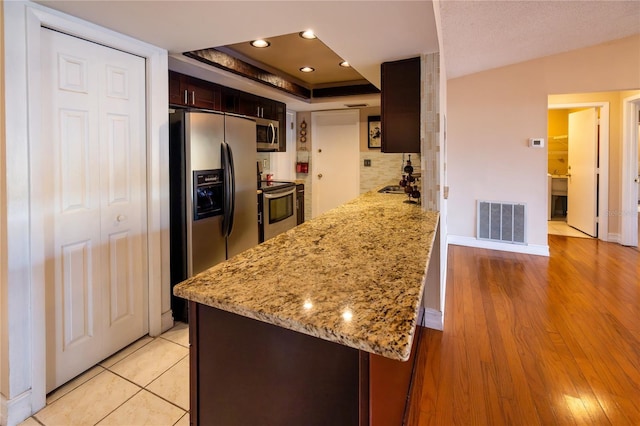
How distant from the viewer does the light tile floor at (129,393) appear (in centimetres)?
165

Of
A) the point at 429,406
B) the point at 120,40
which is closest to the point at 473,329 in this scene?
the point at 429,406

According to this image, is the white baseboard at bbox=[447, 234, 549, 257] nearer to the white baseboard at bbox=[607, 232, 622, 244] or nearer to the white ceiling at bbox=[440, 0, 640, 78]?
the white baseboard at bbox=[607, 232, 622, 244]

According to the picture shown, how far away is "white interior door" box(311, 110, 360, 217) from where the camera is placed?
5.34 m

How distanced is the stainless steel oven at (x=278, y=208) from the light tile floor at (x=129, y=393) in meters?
1.69

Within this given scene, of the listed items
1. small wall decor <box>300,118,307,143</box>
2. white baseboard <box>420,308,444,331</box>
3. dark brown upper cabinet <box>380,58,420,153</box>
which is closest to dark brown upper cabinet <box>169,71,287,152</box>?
small wall decor <box>300,118,307,143</box>

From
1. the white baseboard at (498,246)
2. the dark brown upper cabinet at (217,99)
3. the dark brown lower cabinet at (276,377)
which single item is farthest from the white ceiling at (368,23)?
the white baseboard at (498,246)

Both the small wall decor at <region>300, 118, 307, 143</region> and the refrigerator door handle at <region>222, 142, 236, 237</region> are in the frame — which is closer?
the refrigerator door handle at <region>222, 142, 236, 237</region>

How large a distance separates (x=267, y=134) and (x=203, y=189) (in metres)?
1.83

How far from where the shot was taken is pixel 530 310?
2781mm

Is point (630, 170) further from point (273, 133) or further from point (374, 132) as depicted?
point (273, 133)

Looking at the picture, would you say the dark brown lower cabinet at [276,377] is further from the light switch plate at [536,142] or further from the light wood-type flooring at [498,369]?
the light switch plate at [536,142]

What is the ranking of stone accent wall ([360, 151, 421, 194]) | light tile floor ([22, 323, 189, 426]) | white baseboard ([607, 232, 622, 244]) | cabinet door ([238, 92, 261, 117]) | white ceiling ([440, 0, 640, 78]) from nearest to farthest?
light tile floor ([22, 323, 189, 426]), white ceiling ([440, 0, 640, 78]), cabinet door ([238, 92, 261, 117]), white baseboard ([607, 232, 622, 244]), stone accent wall ([360, 151, 421, 194])

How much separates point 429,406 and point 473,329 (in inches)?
37.9

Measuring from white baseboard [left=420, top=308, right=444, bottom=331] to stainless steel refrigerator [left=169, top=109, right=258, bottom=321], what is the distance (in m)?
1.62
